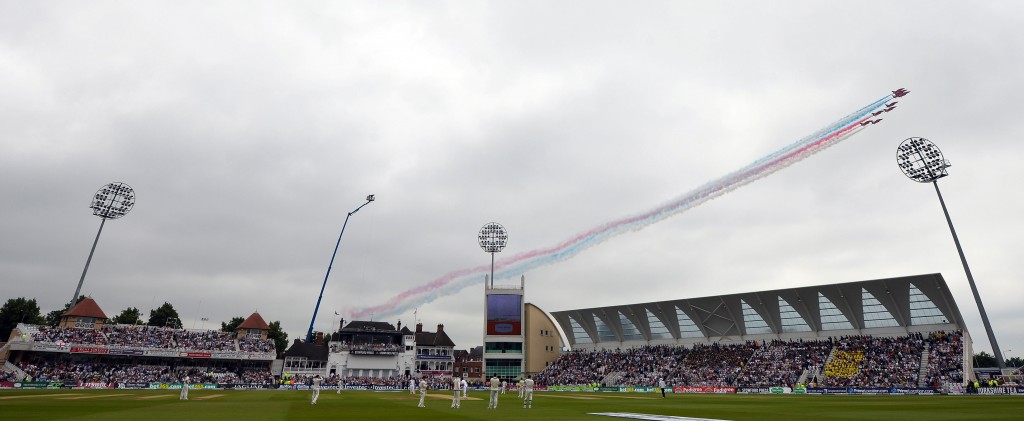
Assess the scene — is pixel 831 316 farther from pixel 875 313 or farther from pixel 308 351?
pixel 308 351

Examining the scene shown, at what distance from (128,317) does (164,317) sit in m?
7.13

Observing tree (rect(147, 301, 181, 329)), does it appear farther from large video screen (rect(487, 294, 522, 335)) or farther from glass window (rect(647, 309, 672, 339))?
glass window (rect(647, 309, 672, 339))

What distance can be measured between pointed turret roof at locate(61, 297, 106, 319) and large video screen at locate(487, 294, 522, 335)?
233ft

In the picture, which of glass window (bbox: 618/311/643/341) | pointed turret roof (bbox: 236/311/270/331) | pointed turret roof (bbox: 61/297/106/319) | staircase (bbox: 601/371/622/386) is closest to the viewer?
staircase (bbox: 601/371/622/386)

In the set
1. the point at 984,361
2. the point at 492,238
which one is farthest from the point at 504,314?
the point at 984,361

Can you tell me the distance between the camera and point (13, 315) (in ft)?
352

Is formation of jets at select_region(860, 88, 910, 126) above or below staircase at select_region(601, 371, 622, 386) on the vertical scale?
above

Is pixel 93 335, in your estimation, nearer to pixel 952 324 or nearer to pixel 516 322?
pixel 516 322

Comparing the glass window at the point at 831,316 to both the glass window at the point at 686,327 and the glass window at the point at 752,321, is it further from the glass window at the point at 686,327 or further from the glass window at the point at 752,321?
the glass window at the point at 686,327

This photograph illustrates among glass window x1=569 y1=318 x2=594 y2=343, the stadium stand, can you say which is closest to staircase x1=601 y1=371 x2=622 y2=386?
the stadium stand

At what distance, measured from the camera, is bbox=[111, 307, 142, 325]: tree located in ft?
411

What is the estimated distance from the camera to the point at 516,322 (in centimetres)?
9856

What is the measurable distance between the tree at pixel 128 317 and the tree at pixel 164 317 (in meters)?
2.98

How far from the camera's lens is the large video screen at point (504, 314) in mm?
98000
